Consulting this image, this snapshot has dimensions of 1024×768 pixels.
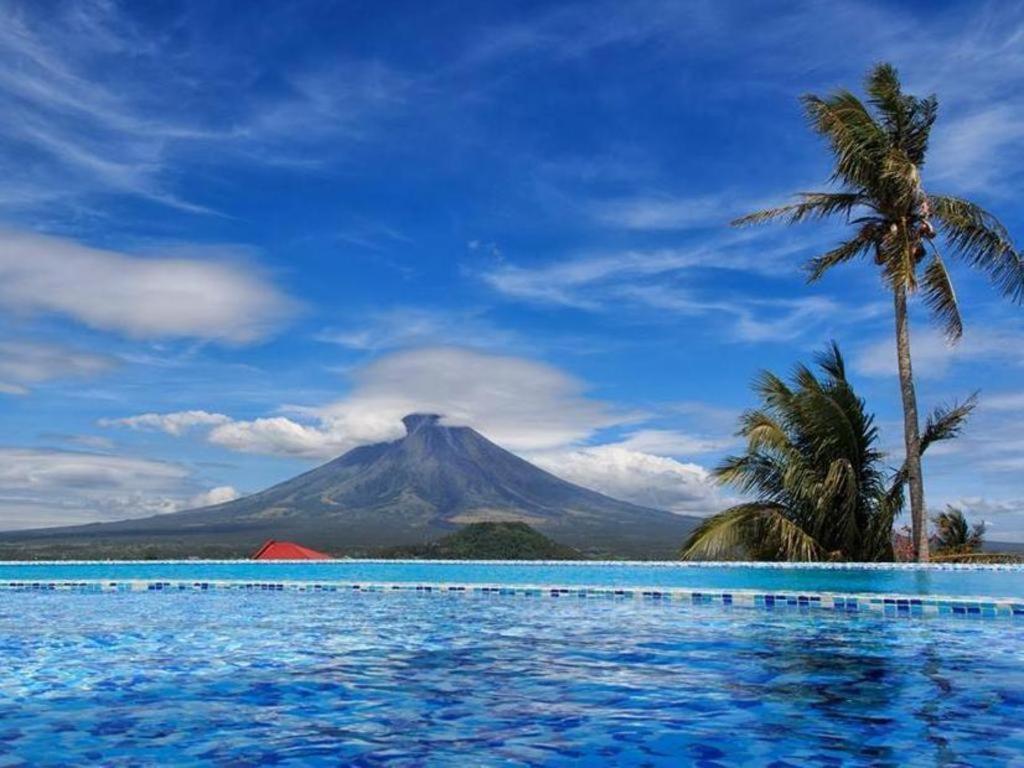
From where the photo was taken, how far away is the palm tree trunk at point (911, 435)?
15.6 m

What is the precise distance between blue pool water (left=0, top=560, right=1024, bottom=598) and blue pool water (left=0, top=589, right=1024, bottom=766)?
3.51m

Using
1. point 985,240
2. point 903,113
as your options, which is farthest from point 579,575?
point 903,113

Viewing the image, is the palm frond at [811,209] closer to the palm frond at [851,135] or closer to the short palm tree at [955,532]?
the palm frond at [851,135]

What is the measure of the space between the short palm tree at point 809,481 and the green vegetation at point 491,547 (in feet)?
28.6

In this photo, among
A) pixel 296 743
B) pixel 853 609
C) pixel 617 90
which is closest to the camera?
pixel 296 743

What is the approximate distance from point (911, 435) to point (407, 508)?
A: 84.3m

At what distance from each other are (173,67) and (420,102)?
5.49m

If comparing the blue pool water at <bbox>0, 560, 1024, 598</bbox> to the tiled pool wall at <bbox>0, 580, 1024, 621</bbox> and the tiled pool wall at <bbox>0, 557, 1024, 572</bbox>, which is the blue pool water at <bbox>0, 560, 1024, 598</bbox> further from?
the tiled pool wall at <bbox>0, 580, 1024, 621</bbox>

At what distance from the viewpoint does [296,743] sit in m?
4.58

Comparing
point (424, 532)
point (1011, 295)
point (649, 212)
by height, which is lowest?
point (424, 532)

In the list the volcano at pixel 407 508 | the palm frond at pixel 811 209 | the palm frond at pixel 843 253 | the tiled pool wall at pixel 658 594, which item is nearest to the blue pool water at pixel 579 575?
the tiled pool wall at pixel 658 594

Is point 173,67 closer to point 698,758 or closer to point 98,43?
point 98,43

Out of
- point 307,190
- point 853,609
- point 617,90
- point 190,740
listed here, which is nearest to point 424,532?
point 307,190

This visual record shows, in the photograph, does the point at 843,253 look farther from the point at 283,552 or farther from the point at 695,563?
the point at 283,552
